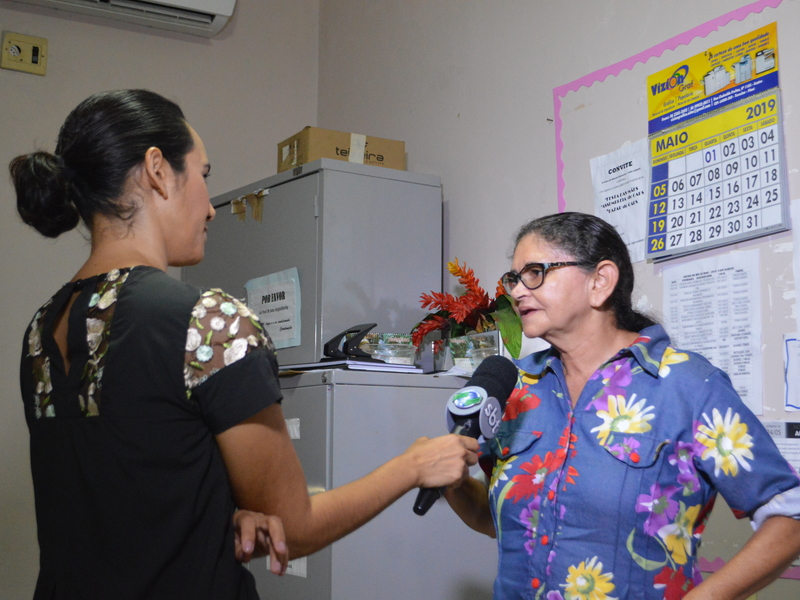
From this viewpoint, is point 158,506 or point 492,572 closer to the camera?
point 158,506

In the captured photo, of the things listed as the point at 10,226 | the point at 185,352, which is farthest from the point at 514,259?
the point at 10,226

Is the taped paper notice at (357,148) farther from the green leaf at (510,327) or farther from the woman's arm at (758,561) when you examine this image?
the woman's arm at (758,561)

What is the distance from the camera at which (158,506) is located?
35.4 inches

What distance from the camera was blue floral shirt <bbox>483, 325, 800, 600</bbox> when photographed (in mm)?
1269

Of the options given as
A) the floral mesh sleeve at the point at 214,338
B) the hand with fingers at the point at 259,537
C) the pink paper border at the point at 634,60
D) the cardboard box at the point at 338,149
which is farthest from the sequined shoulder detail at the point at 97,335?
the cardboard box at the point at 338,149

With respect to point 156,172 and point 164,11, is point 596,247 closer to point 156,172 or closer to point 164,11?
point 156,172

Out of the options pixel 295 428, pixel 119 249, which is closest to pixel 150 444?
pixel 119 249

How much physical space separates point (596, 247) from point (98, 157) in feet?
3.23

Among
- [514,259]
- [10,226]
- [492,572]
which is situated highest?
[10,226]

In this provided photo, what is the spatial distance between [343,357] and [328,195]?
1.80ft

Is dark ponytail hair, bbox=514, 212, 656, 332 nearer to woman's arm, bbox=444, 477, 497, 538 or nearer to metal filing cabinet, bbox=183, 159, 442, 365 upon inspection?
woman's arm, bbox=444, 477, 497, 538

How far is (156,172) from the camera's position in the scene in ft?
3.40

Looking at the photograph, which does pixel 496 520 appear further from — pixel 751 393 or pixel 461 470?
pixel 751 393

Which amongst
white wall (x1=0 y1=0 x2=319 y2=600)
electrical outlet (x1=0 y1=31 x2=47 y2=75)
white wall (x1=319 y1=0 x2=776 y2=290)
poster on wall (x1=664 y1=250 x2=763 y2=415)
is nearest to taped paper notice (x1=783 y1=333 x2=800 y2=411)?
poster on wall (x1=664 y1=250 x2=763 y2=415)
